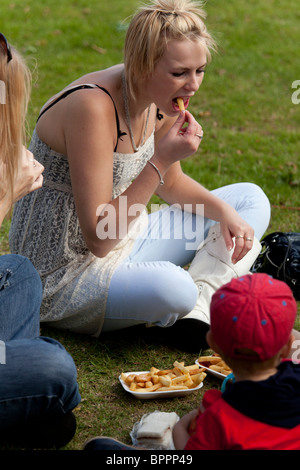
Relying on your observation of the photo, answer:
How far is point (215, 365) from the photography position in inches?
103

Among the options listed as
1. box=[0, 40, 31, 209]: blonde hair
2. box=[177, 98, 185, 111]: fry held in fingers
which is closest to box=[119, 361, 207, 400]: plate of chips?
box=[0, 40, 31, 209]: blonde hair

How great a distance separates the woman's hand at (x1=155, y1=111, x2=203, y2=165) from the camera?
8.20 ft

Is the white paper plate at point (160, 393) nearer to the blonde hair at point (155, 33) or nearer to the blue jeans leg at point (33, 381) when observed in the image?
the blue jeans leg at point (33, 381)

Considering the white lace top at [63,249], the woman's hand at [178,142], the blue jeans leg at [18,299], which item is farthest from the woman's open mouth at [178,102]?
the blue jeans leg at [18,299]

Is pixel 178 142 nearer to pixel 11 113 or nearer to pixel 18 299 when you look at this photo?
pixel 11 113

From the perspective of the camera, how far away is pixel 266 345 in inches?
63.7

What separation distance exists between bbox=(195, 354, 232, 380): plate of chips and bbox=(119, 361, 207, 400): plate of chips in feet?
0.16

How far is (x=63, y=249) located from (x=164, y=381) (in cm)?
74

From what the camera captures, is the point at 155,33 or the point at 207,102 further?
the point at 207,102

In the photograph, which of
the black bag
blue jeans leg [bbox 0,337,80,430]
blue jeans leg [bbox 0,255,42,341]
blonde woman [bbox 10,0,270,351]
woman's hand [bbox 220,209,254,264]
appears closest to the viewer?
blue jeans leg [bbox 0,337,80,430]

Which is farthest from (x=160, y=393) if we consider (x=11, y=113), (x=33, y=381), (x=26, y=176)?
(x=11, y=113)

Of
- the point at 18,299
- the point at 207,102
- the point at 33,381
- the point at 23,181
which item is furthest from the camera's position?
the point at 207,102

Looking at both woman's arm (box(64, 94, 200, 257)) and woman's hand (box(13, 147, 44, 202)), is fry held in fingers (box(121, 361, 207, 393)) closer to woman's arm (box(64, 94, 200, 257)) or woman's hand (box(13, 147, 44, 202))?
woman's arm (box(64, 94, 200, 257))

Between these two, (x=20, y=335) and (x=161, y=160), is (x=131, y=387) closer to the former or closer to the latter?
(x=20, y=335)
